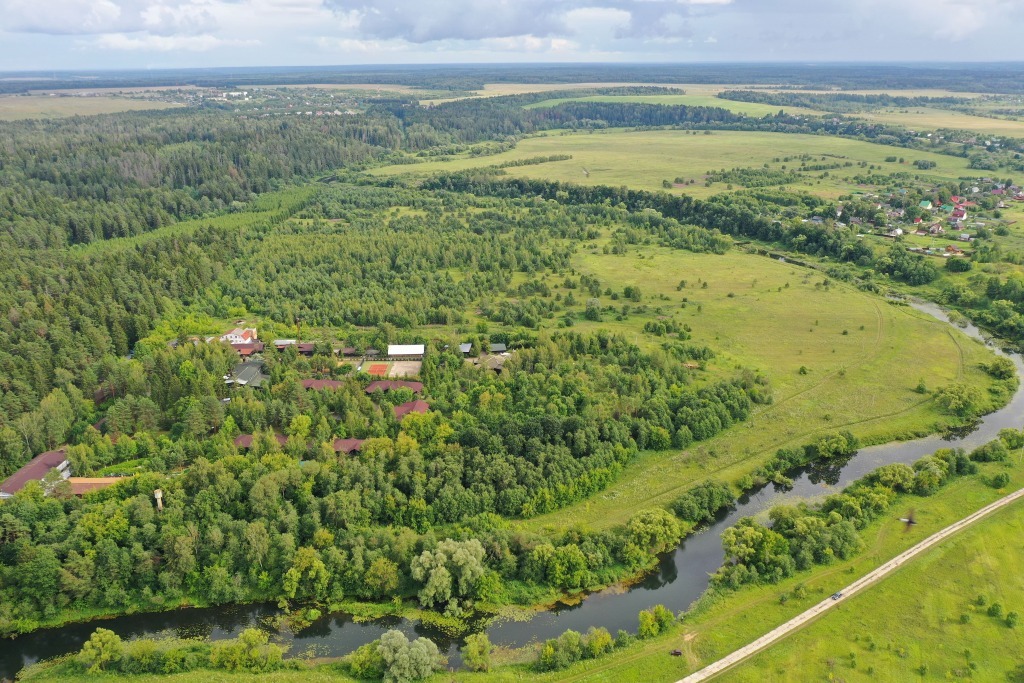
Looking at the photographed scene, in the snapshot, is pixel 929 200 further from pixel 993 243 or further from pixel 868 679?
pixel 868 679

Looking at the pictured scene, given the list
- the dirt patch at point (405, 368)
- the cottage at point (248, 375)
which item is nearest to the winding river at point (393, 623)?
the cottage at point (248, 375)

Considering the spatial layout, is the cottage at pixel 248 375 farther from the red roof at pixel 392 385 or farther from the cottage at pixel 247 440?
the red roof at pixel 392 385

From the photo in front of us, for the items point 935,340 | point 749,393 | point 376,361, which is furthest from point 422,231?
point 935,340

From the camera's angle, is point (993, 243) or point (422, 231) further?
point (422, 231)

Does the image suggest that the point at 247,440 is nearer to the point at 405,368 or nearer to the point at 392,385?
the point at 392,385

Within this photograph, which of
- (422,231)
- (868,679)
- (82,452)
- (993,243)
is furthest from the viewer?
(422,231)

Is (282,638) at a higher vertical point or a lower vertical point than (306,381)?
lower

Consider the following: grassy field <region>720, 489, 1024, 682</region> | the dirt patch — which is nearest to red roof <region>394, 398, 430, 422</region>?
the dirt patch
